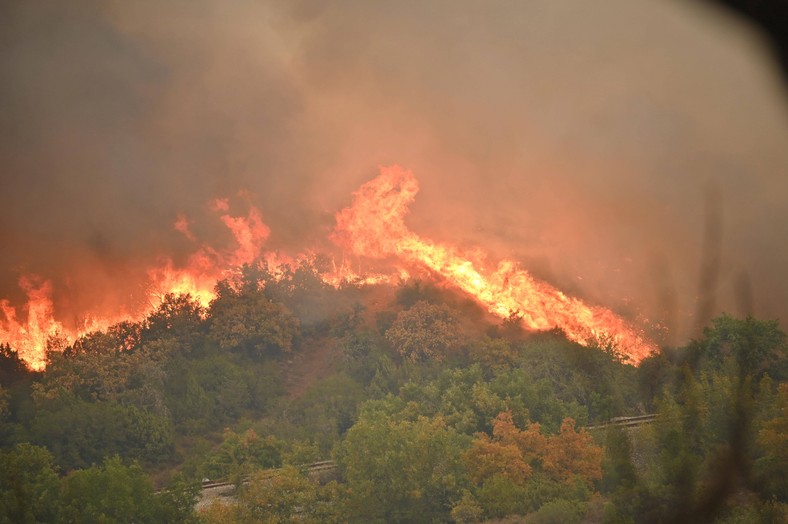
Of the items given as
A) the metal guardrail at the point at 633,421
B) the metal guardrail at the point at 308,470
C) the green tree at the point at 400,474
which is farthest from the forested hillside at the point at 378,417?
the metal guardrail at the point at 633,421

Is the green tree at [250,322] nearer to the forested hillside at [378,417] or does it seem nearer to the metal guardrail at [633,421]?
the forested hillside at [378,417]

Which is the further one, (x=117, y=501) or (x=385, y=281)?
(x=385, y=281)

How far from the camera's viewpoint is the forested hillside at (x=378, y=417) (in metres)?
25.8

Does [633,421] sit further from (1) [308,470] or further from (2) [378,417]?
(1) [308,470]

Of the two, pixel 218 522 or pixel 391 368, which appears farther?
pixel 391 368

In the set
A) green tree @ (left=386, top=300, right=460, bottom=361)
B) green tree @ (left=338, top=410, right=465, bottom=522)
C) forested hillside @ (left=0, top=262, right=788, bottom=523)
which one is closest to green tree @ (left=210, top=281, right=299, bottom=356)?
forested hillside @ (left=0, top=262, right=788, bottom=523)

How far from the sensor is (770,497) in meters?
22.8

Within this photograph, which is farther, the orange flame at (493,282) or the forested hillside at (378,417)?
the orange flame at (493,282)

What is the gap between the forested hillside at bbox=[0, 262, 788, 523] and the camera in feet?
84.6

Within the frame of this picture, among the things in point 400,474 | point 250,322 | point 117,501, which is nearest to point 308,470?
point 400,474

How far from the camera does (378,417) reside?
1468 inches

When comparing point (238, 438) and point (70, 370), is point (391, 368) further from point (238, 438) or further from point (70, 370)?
point (70, 370)

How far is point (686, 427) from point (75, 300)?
38.6 metres

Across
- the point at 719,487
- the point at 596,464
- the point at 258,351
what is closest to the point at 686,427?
the point at 596,464
